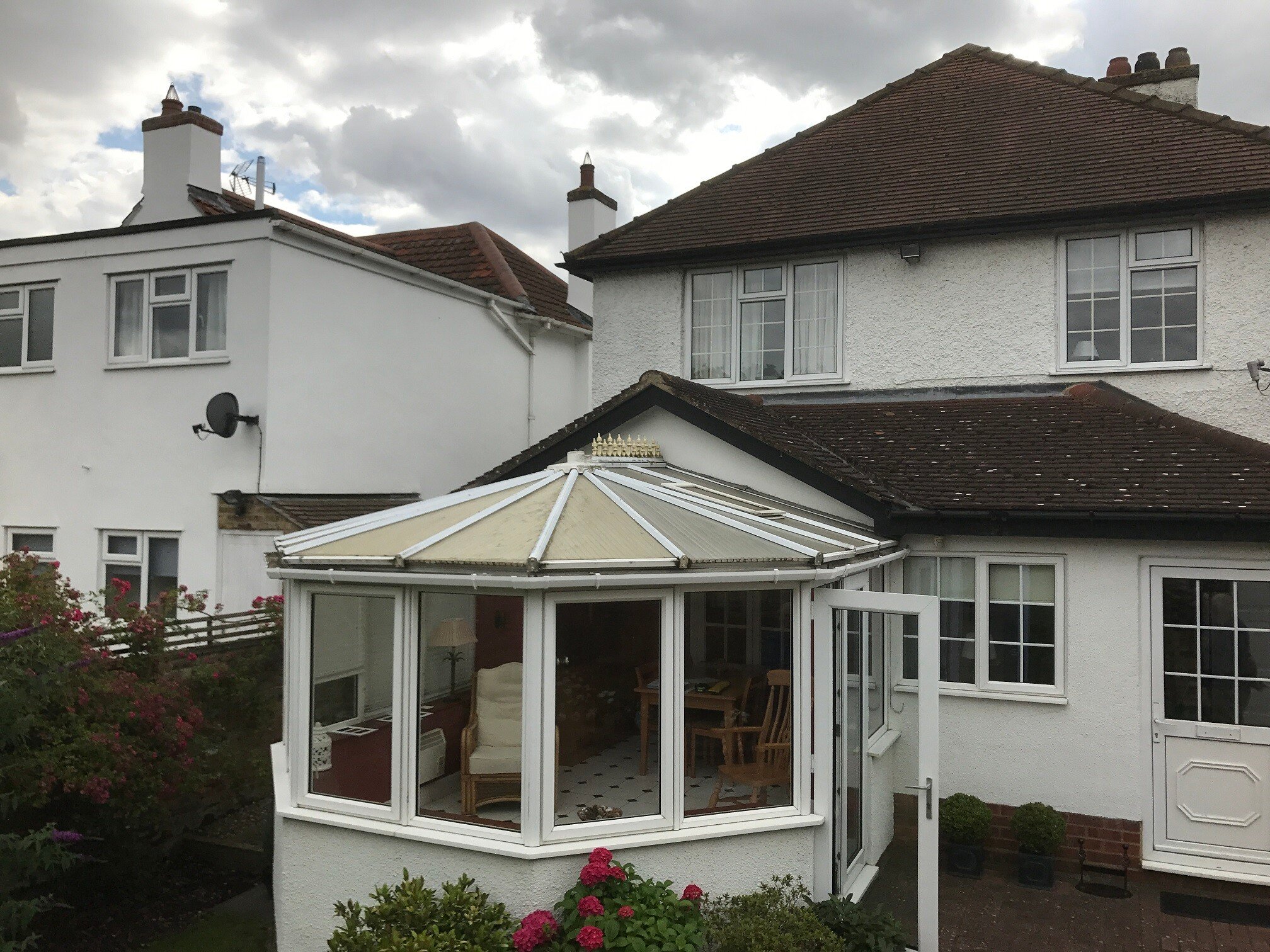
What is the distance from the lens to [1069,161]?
39.6 feet

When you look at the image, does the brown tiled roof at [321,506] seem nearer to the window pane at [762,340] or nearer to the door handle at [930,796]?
the window pane at [762,340]

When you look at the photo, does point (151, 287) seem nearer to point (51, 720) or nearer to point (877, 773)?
point (51, 720)

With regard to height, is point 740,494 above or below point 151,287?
below

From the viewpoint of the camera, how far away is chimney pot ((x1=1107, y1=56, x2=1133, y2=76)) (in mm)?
13656

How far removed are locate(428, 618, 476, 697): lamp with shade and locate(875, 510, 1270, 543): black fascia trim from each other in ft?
14.5

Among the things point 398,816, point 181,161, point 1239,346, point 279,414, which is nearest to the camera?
point 398,816

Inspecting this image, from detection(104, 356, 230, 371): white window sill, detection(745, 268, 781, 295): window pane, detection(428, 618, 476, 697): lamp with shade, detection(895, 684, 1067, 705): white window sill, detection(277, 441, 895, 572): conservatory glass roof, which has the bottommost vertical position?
detection(895, 684, 1067, 705): white window sill

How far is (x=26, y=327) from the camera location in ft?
46.9

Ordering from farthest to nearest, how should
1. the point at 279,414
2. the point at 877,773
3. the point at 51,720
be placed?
1. the point at 279,414
2. the point at 877,773
3. the point at 51,720

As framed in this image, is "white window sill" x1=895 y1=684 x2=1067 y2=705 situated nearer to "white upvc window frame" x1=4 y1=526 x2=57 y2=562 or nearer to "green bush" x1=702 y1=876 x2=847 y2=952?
"green bush" x1=702 y1=876 x2=847 y2=952

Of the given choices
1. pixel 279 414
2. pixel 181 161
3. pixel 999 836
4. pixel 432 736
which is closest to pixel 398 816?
pixel 432 736

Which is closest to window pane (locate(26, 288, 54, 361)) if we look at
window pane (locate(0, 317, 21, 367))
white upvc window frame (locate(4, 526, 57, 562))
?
window pane (locate(0, 317, 21, 367))

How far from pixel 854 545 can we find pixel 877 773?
7.67ft

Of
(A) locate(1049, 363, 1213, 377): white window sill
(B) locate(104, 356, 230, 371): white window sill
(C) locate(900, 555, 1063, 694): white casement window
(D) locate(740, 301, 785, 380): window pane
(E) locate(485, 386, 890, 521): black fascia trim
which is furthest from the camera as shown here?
(D) locate(740, 301, 785, 380): window pane
